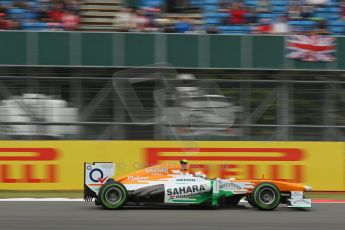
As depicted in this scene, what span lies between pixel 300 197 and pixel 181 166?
1854mm

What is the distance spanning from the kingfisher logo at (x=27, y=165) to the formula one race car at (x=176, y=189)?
132 inches

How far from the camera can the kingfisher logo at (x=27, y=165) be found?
494 inches

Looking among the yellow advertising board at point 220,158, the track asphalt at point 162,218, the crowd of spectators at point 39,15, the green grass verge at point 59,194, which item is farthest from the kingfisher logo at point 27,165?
the crowd of spectators at point 39,15

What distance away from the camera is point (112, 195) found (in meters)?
9.35

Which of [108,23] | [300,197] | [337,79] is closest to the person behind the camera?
[300,197]

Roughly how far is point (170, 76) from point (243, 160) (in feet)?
7.57

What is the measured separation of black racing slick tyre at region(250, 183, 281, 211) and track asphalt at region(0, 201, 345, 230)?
5.5 inches

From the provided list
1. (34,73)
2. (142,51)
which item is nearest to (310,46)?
(142,51)

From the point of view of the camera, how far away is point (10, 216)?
8.77 meters

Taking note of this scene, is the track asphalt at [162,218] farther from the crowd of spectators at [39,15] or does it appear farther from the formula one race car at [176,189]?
the crowd of spectators at [39,15]

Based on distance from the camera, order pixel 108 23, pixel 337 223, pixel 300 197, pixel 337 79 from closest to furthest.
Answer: pixel 337 223, pixel 300 197, pixel 337 79, pixel 108 23

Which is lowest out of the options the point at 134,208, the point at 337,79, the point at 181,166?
the point at 134,208

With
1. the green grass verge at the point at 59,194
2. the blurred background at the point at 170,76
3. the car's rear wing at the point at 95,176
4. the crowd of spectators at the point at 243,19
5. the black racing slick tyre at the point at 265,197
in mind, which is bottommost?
the green grass verge at the point at 59,194

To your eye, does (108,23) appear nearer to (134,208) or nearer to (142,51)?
(142,51)
